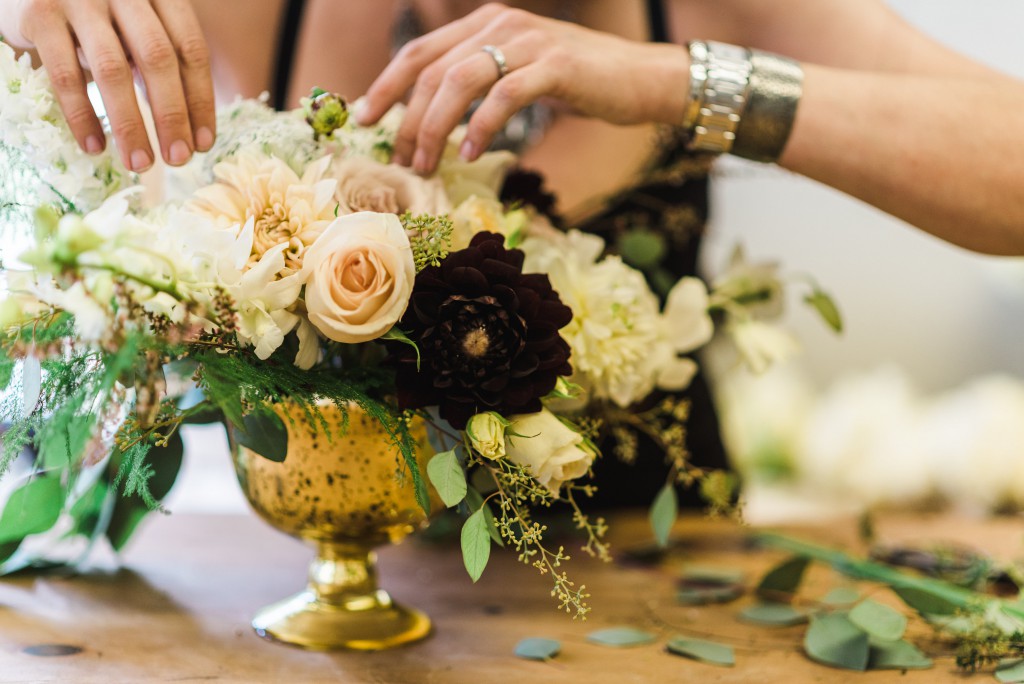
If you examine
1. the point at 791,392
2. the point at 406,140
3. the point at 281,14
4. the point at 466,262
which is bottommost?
the point at 791,392

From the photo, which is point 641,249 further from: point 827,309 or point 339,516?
point 339,516

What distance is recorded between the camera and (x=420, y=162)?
2.34 feet

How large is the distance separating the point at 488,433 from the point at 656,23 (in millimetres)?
811

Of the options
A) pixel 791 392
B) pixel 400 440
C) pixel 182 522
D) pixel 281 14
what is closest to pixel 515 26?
pixel 400 440

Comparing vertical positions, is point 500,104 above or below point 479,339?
above

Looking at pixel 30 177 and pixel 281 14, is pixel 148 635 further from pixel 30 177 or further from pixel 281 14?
pixel 281 14

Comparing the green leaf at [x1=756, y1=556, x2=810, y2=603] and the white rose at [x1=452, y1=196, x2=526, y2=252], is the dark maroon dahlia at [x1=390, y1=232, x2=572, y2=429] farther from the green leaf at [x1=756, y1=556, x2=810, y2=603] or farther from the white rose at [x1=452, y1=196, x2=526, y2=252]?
the green leaf at [x1=756, y1=556, x2=810, y2=603]

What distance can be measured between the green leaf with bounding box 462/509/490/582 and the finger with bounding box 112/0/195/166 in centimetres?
37

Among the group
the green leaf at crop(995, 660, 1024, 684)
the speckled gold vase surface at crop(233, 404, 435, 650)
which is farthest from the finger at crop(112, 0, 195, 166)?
the green leaf at crop(995, 660, 1024, 684)

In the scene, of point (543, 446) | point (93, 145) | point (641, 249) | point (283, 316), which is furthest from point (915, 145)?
point (93, 145)

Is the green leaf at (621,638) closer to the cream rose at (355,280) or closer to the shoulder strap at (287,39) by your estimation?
the cream rose at (355,280)

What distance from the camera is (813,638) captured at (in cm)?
71

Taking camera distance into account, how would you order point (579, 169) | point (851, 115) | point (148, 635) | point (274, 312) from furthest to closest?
point (579, 169), point (851, 115), point (148, 635), point (274, 312)

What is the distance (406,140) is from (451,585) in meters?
0.44
